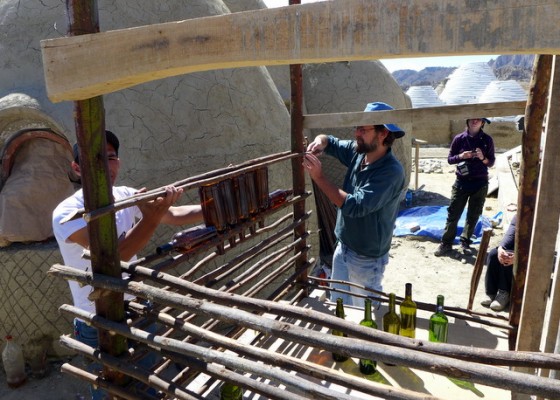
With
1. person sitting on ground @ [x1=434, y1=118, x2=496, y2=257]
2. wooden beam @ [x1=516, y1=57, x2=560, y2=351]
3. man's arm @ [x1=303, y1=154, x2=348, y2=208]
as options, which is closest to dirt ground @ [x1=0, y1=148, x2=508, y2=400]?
person sitting on ground @ [x1=434, y1=118, x2=496, y2=257]


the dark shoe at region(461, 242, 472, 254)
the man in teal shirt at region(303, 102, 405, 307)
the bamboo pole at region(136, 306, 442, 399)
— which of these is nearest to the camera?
the bamboo pole at region(136, 306, 442, 399)

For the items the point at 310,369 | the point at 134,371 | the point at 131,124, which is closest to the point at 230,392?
the point at 134,371

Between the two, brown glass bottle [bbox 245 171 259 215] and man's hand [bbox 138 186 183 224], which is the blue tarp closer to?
brown glass bottle [bbox 245 171 259 215]

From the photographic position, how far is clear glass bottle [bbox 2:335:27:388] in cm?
421

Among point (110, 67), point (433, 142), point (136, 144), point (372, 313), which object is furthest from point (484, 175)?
point (433, 142)

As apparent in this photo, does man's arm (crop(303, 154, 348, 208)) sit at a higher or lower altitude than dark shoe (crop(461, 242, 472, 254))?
higher

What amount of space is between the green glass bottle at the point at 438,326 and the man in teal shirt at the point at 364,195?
82 centimetres

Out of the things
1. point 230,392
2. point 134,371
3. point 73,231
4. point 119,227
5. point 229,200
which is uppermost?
point 229,200

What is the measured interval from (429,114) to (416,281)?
4074mm

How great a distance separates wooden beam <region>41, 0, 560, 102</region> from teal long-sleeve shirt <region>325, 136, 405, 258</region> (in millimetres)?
1787

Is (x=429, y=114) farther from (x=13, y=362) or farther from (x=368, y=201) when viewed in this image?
(x=13, y=362)

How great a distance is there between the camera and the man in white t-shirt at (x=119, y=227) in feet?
6.75

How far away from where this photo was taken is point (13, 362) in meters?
4.21

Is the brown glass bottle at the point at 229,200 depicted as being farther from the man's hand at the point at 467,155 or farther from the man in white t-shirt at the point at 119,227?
the man's hand at the point at 467,155
